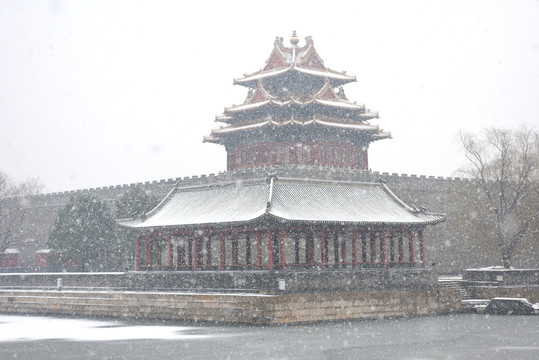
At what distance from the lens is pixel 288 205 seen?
28281 millimetres

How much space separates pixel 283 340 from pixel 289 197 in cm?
935

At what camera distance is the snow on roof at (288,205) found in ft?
92.4

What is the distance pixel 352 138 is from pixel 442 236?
868 centimetres

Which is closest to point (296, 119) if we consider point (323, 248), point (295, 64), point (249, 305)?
point (295, 64)

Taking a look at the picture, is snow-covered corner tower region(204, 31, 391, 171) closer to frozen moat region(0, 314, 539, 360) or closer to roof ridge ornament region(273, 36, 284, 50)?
roof ridge ornament region(273, 36, 284, 50)

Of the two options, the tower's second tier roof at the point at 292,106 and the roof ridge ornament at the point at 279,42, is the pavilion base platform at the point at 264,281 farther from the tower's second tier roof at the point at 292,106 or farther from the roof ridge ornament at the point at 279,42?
the roof ridge ornament at the point at 279,42

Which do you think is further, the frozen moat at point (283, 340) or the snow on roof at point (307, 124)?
the snow on roof at point (307, 124)

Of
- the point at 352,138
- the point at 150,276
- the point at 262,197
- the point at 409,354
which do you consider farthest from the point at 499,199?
the point at 409,354

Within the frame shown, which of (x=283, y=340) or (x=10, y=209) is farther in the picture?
(x=10, y=209)

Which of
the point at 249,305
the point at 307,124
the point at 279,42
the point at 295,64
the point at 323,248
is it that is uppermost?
the point at 279,42

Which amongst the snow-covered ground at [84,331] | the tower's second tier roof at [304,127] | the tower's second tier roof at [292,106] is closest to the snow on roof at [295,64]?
the tower's second tier roof at [292,106]

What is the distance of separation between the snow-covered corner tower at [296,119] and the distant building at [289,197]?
0.20 ft

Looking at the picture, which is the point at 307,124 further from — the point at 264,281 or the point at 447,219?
the point at 264,281

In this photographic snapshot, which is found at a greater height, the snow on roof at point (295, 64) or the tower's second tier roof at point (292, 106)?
the snow on roof at point (295, 64)
